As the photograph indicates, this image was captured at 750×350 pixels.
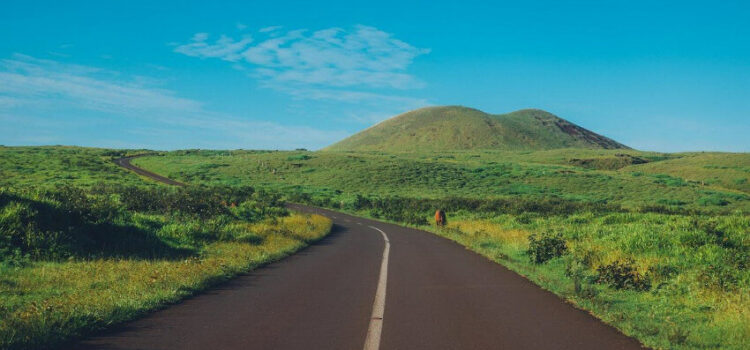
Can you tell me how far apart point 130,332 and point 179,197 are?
21927 mm

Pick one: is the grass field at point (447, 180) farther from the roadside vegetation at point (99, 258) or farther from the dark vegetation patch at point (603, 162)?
the roadside vegetation at point (99, 258)

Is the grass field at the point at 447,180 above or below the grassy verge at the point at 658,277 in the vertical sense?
above

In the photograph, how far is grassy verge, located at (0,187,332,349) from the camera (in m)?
7.45

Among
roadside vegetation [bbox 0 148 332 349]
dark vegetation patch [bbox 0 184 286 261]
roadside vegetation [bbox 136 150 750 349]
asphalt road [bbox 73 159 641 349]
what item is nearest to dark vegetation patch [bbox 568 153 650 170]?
roadside vegetation [bbox 136 150 750 349]

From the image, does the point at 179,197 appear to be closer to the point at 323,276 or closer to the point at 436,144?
the point at 323,276

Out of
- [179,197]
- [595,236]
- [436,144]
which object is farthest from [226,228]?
[436,144]

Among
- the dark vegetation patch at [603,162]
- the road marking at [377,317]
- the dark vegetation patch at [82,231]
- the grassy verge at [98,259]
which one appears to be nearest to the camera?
the road marking at [377,317]

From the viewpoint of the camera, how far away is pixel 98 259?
13.5 meters

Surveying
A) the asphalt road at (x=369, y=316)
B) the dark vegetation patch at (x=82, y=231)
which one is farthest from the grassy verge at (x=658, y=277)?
the dark vegetation patch at (x=82, y=231)

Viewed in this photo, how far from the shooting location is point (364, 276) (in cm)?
1271

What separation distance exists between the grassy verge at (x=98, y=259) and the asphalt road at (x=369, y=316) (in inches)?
20.7

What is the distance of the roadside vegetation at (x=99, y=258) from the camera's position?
7.46m

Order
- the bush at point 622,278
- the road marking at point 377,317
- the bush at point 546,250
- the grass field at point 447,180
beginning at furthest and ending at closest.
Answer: the grass field at point 447,180, the bush at point 546,250, the bush at point 622,278, the road marking at point 377,317

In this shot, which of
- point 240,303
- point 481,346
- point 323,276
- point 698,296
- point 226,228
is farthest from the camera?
point 226,228
